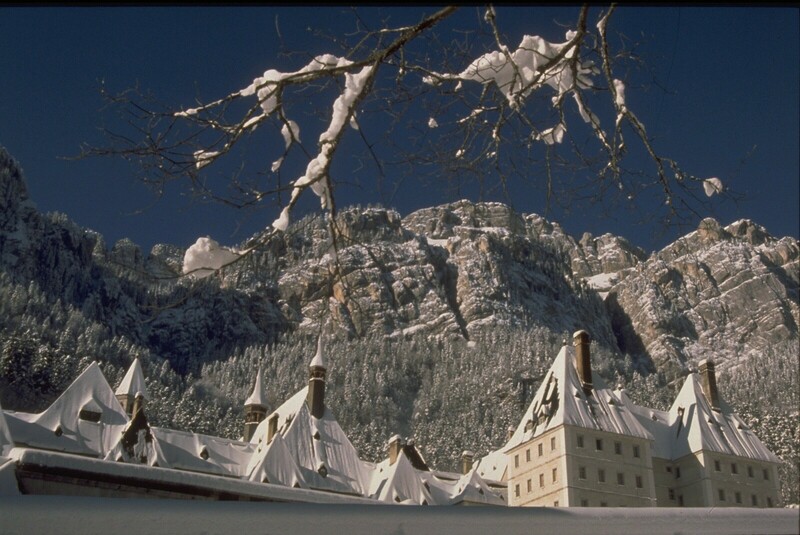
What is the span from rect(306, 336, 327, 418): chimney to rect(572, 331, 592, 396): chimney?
16.0 metres

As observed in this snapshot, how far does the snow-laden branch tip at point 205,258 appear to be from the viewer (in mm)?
5652

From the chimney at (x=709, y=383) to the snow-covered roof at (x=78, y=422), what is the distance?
35.4 m

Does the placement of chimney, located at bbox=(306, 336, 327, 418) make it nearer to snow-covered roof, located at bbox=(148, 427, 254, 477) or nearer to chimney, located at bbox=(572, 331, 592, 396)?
snow-covered roof, located at bbox=(148, 427, 254, 477)

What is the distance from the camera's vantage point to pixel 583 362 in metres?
45.3

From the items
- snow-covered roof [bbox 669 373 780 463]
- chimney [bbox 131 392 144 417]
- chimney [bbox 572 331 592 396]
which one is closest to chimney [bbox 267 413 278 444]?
chimney [bbox 131 392 144 417]

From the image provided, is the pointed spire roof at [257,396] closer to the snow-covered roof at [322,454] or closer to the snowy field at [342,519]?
the snow-covered roof at [322,454]

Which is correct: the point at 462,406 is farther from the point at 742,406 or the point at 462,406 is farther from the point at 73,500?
the point at 73,500

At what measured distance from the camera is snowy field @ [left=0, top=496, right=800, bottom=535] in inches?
269

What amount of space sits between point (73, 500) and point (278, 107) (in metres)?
3.77

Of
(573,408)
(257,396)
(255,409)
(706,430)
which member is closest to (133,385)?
(257,396)

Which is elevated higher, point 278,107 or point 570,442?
point 570,442

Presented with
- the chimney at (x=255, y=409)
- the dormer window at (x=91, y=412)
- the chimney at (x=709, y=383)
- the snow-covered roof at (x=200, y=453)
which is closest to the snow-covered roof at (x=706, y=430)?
the chimney at (x=709, y=383)

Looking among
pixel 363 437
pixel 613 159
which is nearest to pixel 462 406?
pixel 363 437

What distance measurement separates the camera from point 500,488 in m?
53.6
